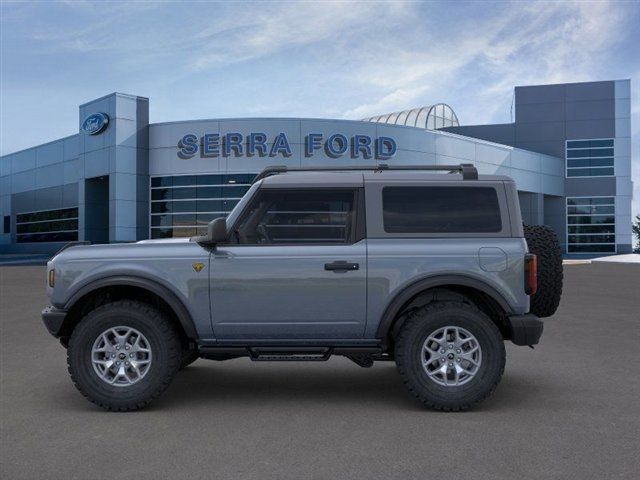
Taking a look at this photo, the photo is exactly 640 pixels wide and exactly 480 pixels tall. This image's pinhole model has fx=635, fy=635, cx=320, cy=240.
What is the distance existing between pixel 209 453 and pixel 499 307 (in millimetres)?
2731

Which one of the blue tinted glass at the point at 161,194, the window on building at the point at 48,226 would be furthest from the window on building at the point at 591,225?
the window on building at the point at 48,226

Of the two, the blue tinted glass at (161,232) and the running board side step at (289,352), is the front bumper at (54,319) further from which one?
the blue tinted glass at (161,232)

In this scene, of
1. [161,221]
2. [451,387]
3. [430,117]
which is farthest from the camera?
[430,117]

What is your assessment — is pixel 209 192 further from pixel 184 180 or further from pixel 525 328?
pixel 525 328

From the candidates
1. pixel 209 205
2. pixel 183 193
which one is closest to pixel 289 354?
pixel 209 205

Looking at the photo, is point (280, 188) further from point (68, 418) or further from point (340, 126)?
point (340, 126)

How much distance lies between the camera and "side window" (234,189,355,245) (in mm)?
5457

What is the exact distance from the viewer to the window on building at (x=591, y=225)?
49312 millimetres

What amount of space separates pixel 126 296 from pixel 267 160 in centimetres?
3033

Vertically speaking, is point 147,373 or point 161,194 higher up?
point 161,194

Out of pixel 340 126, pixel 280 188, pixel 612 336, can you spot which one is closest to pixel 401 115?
pixel 340 126

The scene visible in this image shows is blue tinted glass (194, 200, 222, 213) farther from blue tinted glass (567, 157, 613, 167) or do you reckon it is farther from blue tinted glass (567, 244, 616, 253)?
blue tinted glass (567, 157, 613, 167)

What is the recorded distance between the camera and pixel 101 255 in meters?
5.42

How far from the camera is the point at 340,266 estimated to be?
525 centimetres
